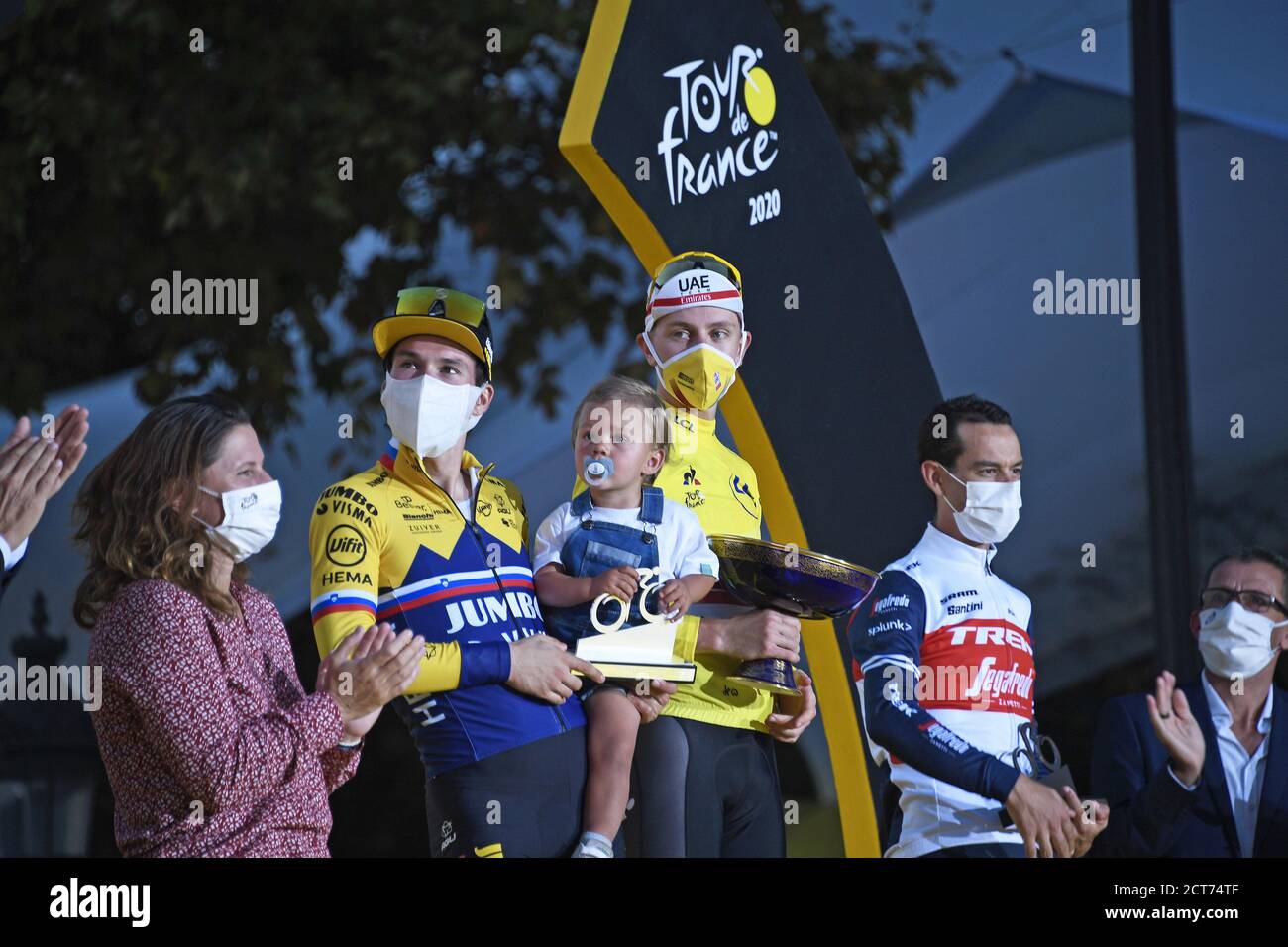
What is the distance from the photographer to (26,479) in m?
3.68

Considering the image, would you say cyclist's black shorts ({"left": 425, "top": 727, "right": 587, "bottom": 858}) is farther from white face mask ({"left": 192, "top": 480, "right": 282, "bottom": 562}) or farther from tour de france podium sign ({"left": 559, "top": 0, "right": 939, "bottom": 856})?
tour de france podium sign ({"left": 559, "top": 0, "right": 939, "bottom": 856})

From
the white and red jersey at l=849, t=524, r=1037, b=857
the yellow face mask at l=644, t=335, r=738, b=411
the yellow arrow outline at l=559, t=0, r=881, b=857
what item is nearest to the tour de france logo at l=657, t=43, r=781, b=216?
the yellow arrow outline at l=559, t=0, r=881, b=857

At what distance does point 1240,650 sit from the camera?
4812 millimetres

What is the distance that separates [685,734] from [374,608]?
0.87 meters

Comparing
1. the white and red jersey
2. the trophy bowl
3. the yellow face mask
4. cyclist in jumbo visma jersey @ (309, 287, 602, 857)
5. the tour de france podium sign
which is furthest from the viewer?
the tour de france podium sign

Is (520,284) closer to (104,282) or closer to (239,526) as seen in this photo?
(104,282)

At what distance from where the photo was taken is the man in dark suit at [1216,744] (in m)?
4.67

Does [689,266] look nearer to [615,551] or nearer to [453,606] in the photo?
[615,551]

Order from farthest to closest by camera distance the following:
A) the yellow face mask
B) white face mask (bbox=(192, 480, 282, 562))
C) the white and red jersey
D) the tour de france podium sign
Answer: the tour de france podium sign → the yellow face mask → the white and red jersey → white face mask (bbox=(192, 480, 282, 562))

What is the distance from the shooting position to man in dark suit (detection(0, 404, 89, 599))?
367cm

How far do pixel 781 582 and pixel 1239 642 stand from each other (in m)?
1.46

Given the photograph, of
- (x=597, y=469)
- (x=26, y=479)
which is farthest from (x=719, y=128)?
(x=26, y=479)

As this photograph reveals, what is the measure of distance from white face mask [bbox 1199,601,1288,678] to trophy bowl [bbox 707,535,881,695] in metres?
1.13

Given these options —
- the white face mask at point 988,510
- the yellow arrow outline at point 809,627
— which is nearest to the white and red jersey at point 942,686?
the white face mask at point 988,510
